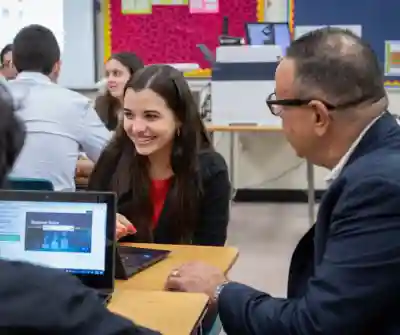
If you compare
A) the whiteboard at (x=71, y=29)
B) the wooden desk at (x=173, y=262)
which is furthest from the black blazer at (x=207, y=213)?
the whiteboard at (x=71, y=29)

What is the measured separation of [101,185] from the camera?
7.64 ft

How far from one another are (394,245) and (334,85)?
12.6 inches

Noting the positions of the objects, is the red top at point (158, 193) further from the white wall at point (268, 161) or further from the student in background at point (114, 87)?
the white wall at point (268, 161)

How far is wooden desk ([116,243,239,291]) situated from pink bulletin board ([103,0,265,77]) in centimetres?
413

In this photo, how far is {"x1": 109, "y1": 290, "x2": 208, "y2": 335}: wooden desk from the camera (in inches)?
52.8

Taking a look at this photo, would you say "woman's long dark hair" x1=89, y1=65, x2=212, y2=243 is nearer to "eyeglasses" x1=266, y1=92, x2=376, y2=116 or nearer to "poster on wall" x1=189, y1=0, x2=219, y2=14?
"eyeglasses" x1=266, y1=92, x2=376, y2=116

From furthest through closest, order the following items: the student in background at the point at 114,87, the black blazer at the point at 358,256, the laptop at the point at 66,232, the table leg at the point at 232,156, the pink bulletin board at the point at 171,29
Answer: the pink bulletin board at the point at 171,29 → the table leg at the point at 232,156 → the student in background at the point at 114,87 → the laptop at the point at 66,232 → the black blazer at the point at 358,256

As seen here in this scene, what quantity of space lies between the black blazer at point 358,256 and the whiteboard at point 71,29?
5.10 meters

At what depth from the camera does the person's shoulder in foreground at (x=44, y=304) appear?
0.71m

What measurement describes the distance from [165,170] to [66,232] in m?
0.84

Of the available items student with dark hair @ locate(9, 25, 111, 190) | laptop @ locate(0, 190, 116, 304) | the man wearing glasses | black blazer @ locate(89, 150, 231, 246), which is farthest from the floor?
the man wearing glasses

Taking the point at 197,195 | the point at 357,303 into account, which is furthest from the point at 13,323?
the point at 197,195

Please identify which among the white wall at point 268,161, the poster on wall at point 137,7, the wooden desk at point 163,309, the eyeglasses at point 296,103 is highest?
the poster on wall at point 137,7

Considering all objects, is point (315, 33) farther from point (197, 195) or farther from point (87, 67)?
point (87, 67)
